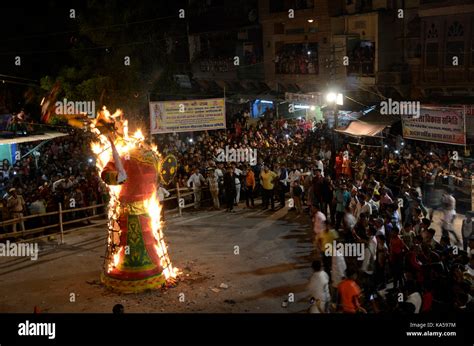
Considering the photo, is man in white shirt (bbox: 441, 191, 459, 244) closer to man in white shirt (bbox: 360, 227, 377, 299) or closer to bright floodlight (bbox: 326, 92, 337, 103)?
man in white shirt (bbox: 360, 227, 377, 299)

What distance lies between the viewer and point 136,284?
11.5 metres

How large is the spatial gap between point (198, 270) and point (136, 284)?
1736 millimetres

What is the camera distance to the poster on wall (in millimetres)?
15969

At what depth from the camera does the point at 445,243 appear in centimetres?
1029

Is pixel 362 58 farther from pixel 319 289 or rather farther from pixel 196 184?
pixel 319 289

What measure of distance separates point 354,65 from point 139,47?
10.2 metres

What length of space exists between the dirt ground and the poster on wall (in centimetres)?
249

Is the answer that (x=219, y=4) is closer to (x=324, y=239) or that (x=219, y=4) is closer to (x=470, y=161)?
(x=470, y=161)

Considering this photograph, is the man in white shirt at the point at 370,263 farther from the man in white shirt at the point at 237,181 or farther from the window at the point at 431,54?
the window at the point at 431,54

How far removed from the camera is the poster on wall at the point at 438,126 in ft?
52.4

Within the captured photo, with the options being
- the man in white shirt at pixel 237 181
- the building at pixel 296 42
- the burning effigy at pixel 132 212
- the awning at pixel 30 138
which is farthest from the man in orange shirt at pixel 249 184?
the building at pixel 296 42

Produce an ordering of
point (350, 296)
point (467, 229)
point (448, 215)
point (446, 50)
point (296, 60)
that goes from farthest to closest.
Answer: point (296, 60) → point (446, 50) → point (448, 215) → point (467, 229) → point (350, 296)

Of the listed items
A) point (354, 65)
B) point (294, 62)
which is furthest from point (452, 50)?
point (294, 62)

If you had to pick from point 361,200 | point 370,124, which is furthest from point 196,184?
point 370,124
